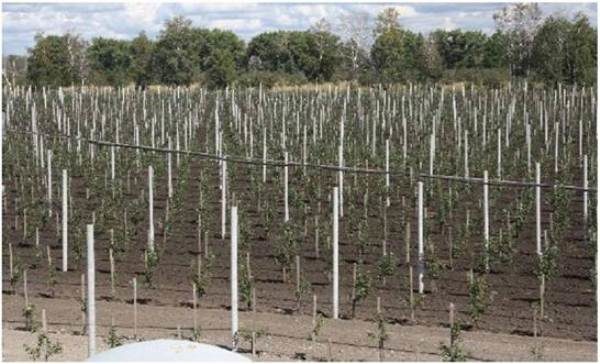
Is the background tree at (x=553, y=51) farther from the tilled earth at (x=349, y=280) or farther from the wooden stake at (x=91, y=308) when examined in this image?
the wooden stake at (x=91, y=308)

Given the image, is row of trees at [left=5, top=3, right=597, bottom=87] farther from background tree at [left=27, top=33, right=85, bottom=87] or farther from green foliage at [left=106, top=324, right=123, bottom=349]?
green foliage at [left=106, top=324, right=123, bottom=349]

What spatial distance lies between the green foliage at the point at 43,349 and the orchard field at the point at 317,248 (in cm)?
16

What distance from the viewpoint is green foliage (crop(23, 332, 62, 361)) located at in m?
8.70

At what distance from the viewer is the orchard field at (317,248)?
10.1m

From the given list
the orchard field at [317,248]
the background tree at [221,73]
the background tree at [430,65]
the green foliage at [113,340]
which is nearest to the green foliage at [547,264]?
the orchard field at [317,248]

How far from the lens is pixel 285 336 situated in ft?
32.3

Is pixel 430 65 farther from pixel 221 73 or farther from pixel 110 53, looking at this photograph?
pixel 110 53

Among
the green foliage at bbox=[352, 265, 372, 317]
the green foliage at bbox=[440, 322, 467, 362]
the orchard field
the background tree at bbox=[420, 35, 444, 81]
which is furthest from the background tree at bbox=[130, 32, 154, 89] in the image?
the green foliage at bbox=[440, 322, 467, 362]

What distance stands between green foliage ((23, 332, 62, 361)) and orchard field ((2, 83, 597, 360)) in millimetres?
160

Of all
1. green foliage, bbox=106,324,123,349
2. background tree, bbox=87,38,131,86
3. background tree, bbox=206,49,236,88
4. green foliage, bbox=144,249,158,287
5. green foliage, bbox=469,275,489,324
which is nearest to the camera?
green foliage, bbox=106,324,123,349

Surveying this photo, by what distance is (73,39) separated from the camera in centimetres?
5212

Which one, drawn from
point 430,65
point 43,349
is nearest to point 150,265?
point 43,349

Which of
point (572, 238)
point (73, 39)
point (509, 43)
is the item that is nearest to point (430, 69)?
point (509, 43)

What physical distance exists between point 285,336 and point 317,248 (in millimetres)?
3480
